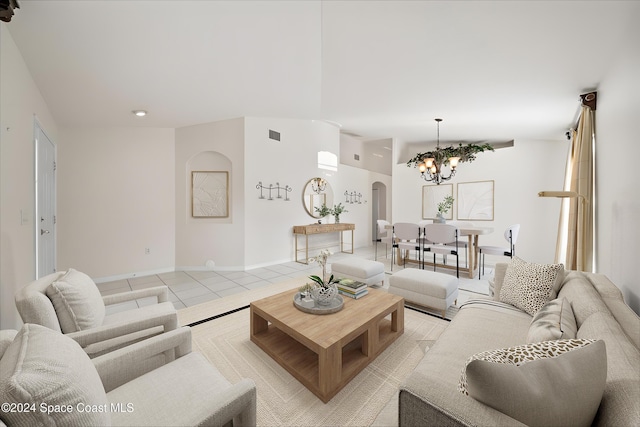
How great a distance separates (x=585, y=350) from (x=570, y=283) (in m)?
1.29

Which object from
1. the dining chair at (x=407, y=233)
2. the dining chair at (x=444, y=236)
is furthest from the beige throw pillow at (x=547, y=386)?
the dining chair at (x=407, y=233)

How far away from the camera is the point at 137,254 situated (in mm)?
4488

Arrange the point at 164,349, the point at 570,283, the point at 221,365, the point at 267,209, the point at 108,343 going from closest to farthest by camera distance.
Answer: the point at 164,349 → the point at 108,343 → the point at 570,283 → the point at 221,365 → the point at 267,209

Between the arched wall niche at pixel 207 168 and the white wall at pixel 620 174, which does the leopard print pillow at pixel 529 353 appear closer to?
the white wall at pixel 620 174

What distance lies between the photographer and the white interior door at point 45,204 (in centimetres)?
293

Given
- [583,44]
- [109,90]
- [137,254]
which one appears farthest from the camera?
[137,254]

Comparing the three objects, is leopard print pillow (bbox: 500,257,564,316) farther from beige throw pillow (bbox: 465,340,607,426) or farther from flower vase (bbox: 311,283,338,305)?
flower vase (bbox: 311,283,338,305)

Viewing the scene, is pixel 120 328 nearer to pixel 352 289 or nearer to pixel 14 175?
pixel 352 289

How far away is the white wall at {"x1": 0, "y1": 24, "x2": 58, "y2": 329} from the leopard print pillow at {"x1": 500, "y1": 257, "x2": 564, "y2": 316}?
3.83 metres

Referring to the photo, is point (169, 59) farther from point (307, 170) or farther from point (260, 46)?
point (307, 170)

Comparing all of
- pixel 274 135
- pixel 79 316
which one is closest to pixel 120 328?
pixel 79 316

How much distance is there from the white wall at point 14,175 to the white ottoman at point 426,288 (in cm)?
343

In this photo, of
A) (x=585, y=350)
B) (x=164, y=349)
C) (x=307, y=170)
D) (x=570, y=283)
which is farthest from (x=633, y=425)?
(x=307, y=170)

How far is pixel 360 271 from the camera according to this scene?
3377 millimetres
